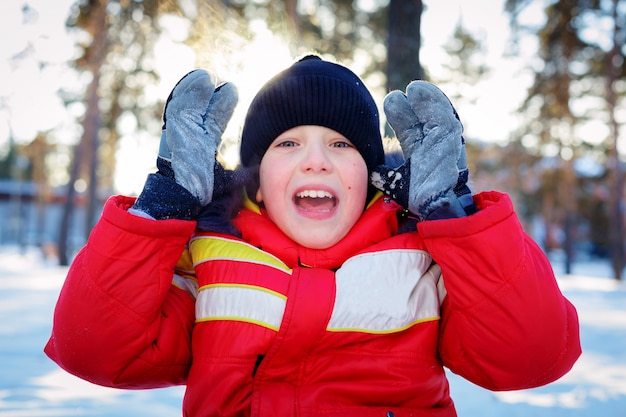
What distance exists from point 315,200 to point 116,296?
723mm

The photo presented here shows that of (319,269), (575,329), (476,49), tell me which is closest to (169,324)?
(319,269)

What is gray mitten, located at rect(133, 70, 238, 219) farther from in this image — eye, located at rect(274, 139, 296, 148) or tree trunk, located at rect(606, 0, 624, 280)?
tree trunk, located at rect(606, 0, 624, 280)

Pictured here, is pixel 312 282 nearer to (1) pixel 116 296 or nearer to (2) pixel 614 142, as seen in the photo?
(1) pixel 116 296

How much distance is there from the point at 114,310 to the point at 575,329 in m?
1.34

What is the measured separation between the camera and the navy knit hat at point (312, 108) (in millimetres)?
1743

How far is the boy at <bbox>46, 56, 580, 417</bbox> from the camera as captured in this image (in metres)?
1.39

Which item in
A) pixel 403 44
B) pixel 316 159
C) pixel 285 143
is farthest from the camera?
pixel 403 44

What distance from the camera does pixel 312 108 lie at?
68.4 inches

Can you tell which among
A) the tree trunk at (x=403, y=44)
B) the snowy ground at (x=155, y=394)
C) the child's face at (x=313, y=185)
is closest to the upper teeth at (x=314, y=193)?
the child's face at (x=313, y=185)

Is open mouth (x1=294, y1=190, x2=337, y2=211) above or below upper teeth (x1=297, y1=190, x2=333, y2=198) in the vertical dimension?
below

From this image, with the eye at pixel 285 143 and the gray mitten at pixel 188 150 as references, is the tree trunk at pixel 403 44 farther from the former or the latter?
the gray mitten at pixel 188 150

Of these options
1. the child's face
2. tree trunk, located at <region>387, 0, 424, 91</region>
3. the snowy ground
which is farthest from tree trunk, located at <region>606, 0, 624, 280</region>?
the child's face

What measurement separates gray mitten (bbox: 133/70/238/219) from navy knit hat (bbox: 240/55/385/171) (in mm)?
188

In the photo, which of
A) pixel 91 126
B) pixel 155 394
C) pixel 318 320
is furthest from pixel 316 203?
pixel 91 126
